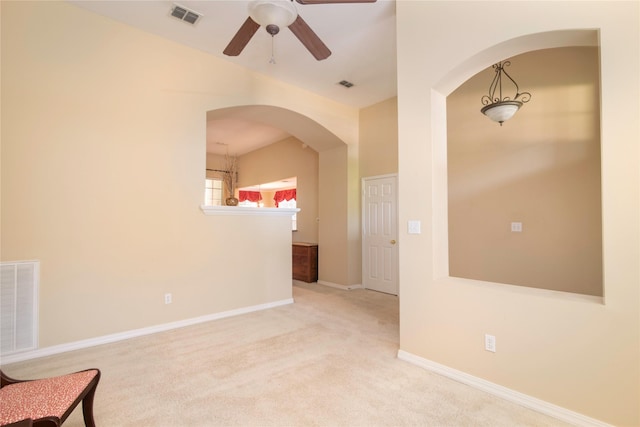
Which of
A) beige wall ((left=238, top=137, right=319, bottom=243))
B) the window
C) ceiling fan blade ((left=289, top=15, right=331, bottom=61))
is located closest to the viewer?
ceiling fan blade ((left=289, top=15, right=331, bottom=61))

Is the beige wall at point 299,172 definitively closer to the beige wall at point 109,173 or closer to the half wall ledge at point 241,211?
the half wall ledge at point 241,211

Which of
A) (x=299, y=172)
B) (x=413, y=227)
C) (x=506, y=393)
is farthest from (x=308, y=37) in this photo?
(x=299, y=172)

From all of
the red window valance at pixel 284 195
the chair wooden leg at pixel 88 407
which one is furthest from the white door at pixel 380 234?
the chair wooden leg at pixel 88 407

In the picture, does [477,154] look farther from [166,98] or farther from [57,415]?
[57,415]

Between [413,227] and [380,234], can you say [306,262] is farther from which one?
[413,227]

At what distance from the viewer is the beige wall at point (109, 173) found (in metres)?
2.70

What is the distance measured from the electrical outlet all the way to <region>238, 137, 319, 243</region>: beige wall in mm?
4587

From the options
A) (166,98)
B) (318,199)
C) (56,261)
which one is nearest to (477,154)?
(318,199)

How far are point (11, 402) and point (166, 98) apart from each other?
3.04 m

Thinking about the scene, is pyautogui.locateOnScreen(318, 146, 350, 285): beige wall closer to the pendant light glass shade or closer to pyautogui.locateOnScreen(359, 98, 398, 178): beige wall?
pyautogui.locateOnScreen(359, 98, 398, 178): beige wall

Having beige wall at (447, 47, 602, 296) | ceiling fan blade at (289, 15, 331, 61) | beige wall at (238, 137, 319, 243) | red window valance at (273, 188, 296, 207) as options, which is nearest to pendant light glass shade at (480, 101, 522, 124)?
beige wall at (447, 47, 602, 296)

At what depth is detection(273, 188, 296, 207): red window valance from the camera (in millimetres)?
8758

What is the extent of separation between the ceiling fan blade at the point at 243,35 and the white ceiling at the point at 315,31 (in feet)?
1.82

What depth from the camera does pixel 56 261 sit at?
2818 millimetres
